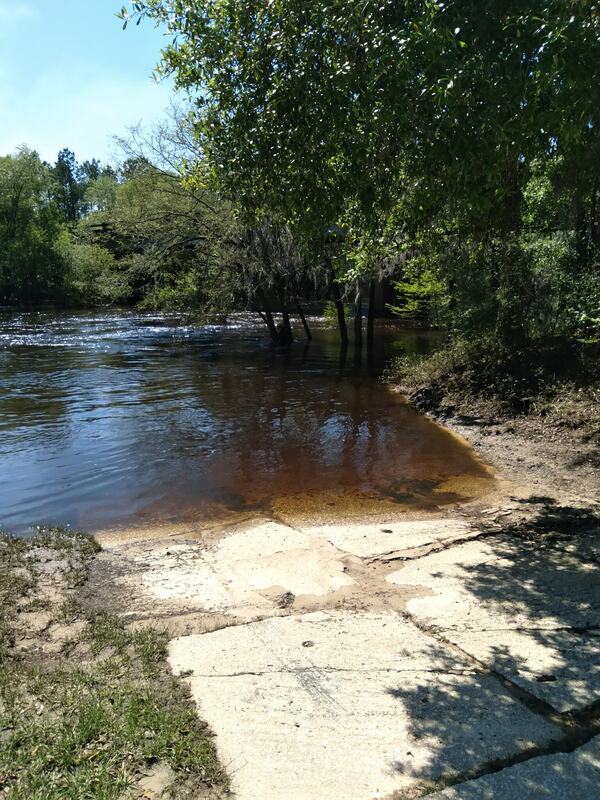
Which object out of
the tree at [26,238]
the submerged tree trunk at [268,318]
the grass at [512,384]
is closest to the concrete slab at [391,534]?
the grass at [512,384]

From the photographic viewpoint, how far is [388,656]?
411 cm

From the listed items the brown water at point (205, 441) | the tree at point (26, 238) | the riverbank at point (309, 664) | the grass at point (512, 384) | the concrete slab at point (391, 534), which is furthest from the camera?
the tree at point (26, 238)

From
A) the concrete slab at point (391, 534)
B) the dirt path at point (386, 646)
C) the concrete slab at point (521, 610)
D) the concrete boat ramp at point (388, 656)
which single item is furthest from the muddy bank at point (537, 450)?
the concrete slab at point (521, 610)

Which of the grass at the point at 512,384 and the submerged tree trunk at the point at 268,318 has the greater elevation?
the submerged tree trunk at the point at 268,318

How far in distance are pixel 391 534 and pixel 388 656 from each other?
2.86 m

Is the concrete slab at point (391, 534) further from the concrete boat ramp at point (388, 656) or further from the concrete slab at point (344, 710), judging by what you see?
the concrete slab at point (344, 710)

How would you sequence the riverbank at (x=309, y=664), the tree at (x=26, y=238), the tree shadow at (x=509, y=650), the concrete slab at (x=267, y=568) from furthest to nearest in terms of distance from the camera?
the tree at (x=26, y=238) → the concrete slab at (x=267, y=568) → the tree shadow at (x=509, y=650) → the riverbank at (x=309, y=664)

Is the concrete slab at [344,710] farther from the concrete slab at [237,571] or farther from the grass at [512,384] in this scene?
the grass at [512,384]

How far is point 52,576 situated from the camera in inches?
228

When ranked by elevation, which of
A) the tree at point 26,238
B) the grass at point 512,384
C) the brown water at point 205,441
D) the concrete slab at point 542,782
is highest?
the tree at point 26,238

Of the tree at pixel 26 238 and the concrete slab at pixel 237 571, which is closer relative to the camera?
the concrete slab at pixel 237 571

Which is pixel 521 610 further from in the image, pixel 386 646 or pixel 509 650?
pixel 386 646

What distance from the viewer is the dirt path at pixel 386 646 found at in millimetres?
3051

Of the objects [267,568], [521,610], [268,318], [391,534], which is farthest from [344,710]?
[268,318]
